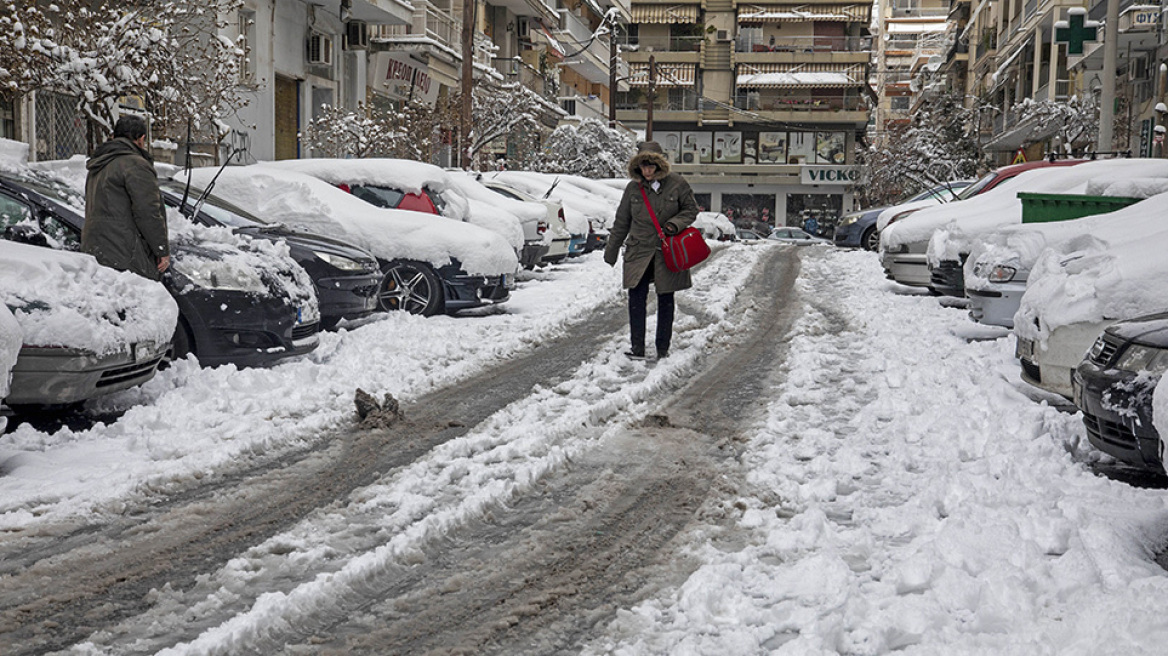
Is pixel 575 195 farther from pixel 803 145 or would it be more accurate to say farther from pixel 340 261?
pixel 803 145

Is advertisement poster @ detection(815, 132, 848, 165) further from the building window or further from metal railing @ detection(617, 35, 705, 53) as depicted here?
the building window

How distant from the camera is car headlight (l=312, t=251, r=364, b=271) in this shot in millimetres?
9742

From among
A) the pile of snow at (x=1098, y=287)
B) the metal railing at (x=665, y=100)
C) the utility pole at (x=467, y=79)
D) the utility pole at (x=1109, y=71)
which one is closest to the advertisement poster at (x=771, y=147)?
the metal railing at (x=665, y=100)

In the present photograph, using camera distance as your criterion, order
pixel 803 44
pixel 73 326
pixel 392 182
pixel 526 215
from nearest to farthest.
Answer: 1. pixel 73 326
2. pixel 392 182
3. pixel 526 215
4. pixel 803 44

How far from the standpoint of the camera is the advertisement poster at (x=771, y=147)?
7062 cm

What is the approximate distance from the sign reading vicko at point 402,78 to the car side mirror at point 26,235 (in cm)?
2430

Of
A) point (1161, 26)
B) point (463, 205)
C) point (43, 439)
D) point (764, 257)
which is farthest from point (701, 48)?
point (43, 439)

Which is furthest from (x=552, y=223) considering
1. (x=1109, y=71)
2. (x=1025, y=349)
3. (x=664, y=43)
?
(x=664, y=43)

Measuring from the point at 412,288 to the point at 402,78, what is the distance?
22.7 m

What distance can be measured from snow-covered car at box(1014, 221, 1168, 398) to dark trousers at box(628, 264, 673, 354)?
2841mm

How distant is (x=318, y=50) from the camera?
2827cm

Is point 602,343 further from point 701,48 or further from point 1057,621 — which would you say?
point 701,48

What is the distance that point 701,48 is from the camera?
71.7 meters

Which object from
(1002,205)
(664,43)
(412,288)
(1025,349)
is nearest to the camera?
(1025,349)
